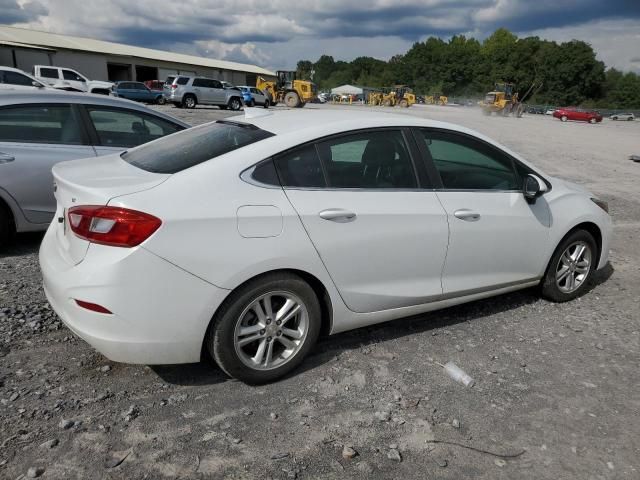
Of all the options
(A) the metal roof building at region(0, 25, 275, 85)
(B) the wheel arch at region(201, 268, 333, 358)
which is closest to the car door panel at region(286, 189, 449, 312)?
(B) the wheel arch at region(201, 268, 333, 358)

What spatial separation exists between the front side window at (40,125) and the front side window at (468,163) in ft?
11.9

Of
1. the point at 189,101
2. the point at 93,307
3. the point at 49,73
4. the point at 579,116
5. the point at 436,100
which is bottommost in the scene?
the point at 436,100

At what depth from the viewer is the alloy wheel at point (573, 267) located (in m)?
4.45

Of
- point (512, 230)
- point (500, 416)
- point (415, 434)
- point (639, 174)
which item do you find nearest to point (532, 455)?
point (500, 416)

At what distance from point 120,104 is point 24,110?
0.92 metres

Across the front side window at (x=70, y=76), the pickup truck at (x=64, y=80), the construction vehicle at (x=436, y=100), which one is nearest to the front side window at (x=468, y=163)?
the pickup truck at (x=64, y=80)

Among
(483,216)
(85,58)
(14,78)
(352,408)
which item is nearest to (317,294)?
(352,408)

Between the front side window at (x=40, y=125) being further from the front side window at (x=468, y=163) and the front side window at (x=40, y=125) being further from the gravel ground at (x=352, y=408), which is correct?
the front side window at (x=468, y=163)

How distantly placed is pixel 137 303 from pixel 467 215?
2247 mm

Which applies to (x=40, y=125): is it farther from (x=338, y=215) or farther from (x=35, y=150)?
(x=338, y=215)

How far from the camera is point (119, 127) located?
5543 mm

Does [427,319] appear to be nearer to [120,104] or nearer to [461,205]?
[461,205]

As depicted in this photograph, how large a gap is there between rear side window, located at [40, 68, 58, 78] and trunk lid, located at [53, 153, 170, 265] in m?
29.3

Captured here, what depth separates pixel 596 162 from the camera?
48.5 feet
